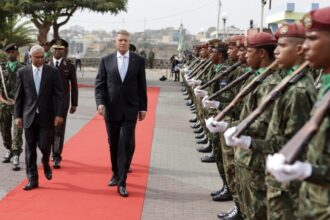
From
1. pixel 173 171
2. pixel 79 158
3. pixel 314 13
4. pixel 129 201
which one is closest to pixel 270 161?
pixel 314 13

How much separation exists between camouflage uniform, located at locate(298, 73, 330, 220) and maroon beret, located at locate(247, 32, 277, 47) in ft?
5.80

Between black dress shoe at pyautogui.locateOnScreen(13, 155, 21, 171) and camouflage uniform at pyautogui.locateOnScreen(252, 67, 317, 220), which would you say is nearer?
camouflage uniform at pyautogui.locateOnScreen(252, 67, 317, 220)

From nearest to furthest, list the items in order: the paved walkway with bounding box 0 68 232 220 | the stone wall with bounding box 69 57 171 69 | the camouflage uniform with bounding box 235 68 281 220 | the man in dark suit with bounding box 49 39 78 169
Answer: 1. the camouflage uniform with bounding box 235 68 281 220
2. the paved walkway with bounding box 0 68 232 220
3. the man in dark suit with bounding box 49 39 78 169
4. the stone wall with bounding box 69 57 171 69

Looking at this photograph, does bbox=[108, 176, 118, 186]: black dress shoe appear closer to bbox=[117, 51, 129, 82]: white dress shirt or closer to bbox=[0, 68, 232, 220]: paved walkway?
bbox=[0, 68, 232, 220]: paved walkway

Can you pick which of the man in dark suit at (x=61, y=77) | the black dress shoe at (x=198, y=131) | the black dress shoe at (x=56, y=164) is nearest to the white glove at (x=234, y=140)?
the man in dark suit at (x=61, y=77)

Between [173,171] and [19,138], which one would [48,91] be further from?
[173,171]

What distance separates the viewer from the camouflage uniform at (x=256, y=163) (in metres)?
3.80

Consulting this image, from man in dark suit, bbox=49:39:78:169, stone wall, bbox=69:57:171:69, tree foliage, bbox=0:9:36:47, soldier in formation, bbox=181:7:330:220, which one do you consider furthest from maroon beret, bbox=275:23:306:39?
stone wall, bbox=69:57:171:69

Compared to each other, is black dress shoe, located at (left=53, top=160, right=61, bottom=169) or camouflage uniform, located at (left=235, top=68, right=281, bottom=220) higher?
camouflage uniform, located at (left=235, top=68, right=281, bottom=220)

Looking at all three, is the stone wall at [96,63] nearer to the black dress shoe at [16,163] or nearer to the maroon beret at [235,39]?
the black dress shoe at [16,163]

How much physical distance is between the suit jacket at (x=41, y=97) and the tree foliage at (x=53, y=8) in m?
22.6

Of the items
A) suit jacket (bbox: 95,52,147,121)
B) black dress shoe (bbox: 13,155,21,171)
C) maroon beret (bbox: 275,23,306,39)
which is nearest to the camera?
maroon beret (bbox: 275,23,306,39)

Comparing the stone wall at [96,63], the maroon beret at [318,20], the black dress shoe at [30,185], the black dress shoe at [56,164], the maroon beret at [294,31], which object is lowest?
the stone wall at [96,63]

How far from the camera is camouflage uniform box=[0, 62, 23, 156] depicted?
7.74m
